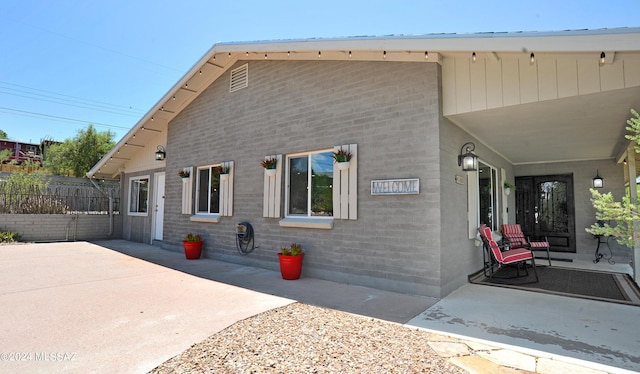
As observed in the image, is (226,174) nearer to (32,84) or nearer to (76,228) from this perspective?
(76,228)

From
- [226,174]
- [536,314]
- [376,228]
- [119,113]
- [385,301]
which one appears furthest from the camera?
[119,113]

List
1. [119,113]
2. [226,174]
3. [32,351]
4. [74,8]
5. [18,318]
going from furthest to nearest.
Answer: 1. [119,113]
2. [74,8]
3. [226,174]
4. [18,318]
5. [32,351]

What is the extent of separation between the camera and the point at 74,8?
30.5 feet

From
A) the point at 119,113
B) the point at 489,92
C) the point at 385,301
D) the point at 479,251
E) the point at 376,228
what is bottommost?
the point at 385,301

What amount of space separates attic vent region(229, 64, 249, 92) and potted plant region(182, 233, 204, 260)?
3609mm

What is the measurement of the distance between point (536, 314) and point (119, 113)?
33078mm

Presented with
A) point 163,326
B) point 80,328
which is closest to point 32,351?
point 80,328

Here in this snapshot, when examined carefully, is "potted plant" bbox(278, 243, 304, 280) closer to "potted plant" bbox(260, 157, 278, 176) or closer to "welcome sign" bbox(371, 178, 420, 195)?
"potted plant" bbox(260, 157, 278, 176)

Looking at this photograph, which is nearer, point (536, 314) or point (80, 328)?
point (80, 328)

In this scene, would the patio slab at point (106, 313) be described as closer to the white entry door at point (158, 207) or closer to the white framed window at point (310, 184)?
the white framed window at point (310, 184)

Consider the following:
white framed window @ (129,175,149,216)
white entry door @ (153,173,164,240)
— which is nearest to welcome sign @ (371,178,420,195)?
white entry door @ (153,173,164,240)

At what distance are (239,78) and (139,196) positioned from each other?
6.46 m

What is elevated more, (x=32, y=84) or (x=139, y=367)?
(x=32, y=84)

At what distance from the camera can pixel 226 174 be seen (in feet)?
24.1
